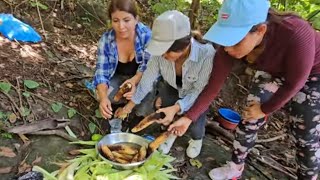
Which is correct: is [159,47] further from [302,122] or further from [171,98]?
[302,122]

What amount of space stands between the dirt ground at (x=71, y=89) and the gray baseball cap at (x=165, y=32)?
955 millimetres

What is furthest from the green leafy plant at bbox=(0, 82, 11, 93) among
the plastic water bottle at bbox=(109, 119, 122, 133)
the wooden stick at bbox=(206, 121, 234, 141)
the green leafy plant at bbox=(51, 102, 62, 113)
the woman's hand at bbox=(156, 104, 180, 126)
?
the wooden stick at bbox=(206, 121, 234, 141)

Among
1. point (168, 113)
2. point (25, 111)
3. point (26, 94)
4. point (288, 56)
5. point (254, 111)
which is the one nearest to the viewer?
point (288, 56)

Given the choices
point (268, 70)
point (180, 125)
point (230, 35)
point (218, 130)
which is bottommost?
point (218, 130)

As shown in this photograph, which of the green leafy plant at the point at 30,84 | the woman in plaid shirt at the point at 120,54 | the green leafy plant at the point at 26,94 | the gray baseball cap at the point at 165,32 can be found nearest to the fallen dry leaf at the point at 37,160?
the woman in plaid shirt at the point at 120,54

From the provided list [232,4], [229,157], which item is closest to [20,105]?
[229,157]

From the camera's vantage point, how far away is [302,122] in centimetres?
231

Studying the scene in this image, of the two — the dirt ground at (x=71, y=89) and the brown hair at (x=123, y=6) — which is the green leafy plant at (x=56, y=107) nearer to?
the dirt ground at (x=71, y=89)

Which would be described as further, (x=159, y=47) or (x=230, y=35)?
(x=159, y=47)

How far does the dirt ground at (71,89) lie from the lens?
9.57 ft

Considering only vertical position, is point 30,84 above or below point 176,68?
below

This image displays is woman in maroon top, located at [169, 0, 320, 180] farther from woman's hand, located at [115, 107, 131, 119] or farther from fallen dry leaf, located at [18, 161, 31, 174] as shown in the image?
fallen dry leaf, located at [18, 161, 31, 174]

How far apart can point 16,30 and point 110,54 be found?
1.32 meters

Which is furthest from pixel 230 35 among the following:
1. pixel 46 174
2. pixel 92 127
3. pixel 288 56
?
pixel 92 127
